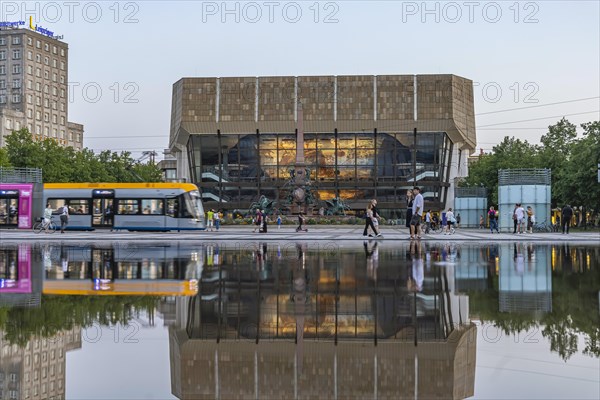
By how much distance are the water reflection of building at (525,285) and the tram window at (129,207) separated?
→ 28.1 m

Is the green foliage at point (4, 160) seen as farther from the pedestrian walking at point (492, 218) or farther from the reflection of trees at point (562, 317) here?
the reflection of trees at point (562, 317)

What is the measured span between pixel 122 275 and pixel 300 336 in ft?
23.2

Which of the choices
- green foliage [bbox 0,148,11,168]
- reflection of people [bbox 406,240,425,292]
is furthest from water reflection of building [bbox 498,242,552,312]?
green foliage [bbox 0,148,11,168]

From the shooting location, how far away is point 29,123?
119 m

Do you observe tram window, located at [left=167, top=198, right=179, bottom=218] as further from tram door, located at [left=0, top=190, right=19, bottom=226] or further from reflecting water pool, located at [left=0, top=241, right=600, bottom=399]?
reflecting water pool, located at [left=0, top=241, right=600, bottom=399]

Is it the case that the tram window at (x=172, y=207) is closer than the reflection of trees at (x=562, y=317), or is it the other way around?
the reflection of trees at (x=562, y=317)

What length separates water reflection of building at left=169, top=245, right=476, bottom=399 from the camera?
4.99m

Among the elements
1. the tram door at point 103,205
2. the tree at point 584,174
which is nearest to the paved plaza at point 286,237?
the tram door at point 103,205

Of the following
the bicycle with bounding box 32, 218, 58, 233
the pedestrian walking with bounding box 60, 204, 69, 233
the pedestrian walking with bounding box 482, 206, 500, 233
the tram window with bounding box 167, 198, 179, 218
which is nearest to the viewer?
the pedestrian walking with bounding box 60, 204, 69, 233

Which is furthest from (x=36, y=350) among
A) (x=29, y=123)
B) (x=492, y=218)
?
(x=29, y=123)

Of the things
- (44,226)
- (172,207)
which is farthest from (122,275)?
(172,207)

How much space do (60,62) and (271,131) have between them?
63822 millimetres

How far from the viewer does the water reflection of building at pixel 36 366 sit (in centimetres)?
481

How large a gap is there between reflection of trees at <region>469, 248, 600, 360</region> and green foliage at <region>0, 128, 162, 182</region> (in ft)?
219
